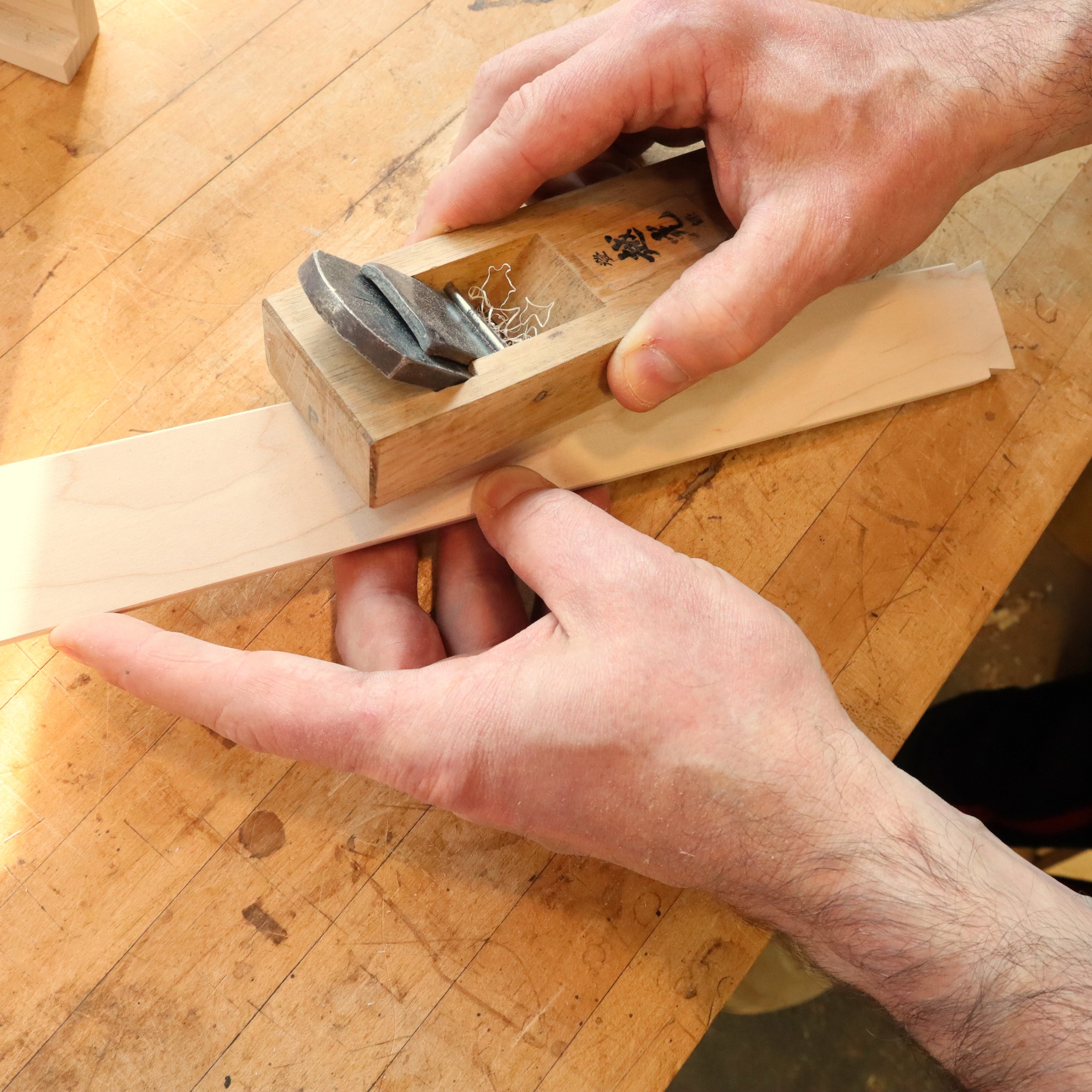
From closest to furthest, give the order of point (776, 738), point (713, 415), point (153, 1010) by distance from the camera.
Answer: point (776, 738), point (153, 1010), point (713, 415)

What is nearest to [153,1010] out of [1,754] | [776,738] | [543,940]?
[1,754]

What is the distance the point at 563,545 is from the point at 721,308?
14.5 inches

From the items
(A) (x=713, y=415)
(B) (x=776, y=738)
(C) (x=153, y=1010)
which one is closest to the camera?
(B) (x=776, y=738)

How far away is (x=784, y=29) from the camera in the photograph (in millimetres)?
1261

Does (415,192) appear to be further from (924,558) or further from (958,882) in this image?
(958,882)

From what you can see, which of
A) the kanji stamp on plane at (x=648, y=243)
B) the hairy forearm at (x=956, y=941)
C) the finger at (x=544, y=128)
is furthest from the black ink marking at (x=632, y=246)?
the hairy forearm at (x=956, y=941)

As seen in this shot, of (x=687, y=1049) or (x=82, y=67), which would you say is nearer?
(x=687, y=1049)

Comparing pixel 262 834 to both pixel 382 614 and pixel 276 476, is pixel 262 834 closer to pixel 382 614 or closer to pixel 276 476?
pixel 382 614

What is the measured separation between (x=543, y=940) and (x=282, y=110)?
1.39 metres

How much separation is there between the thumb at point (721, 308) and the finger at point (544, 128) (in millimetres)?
231

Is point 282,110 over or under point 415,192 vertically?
over

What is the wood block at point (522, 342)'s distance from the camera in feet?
3.59

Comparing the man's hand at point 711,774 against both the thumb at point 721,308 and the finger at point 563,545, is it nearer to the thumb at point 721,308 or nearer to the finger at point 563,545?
the finger at point 563,545

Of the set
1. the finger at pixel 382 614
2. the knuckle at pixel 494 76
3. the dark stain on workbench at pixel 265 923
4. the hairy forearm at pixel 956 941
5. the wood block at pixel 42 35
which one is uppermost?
the wood block at pixel 42 35
